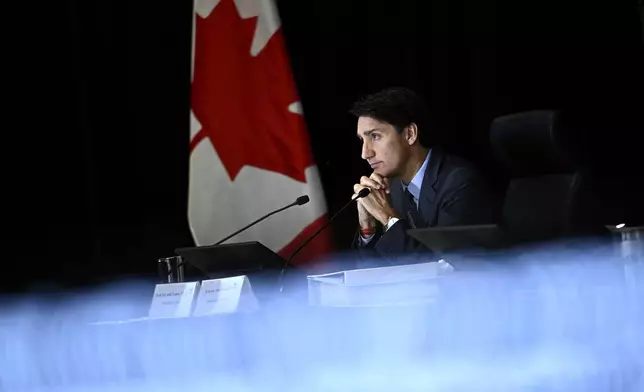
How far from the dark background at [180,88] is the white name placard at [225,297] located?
1.70m

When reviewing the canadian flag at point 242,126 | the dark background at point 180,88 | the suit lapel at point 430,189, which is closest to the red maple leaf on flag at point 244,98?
the canadian flag at point 242,126

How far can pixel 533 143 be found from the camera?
103 inches

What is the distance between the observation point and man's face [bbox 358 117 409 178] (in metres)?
2.67

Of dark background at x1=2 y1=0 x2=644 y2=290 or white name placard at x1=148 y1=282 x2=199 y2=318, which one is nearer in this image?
white name placard at x1=148 y1=282 x2=199 y2=318

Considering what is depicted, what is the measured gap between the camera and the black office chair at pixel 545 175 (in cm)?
256

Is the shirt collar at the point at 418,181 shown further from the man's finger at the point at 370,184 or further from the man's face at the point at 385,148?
the man's finger at the point at 370,184

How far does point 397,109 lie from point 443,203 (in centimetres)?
33

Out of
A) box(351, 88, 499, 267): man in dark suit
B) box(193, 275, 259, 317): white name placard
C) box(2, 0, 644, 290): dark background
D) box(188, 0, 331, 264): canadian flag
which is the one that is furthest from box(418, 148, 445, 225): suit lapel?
box(193, 275, 259, 317): white name placard

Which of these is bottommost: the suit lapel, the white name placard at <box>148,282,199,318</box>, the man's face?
the white name placard at <box>148,282,199,318</box>

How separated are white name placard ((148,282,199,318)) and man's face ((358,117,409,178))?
3.48ft

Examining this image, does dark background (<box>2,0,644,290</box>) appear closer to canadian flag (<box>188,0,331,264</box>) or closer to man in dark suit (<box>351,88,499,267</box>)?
canadian flag (<box>188,0,331,264</box>)

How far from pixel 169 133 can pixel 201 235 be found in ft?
1.49

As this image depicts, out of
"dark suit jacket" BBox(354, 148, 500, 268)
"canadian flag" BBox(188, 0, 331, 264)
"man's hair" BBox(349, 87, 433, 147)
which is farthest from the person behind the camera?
"canadian flag" BBox(188, 0, 331, 264)

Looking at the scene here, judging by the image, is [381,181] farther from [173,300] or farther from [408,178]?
[173,300]
